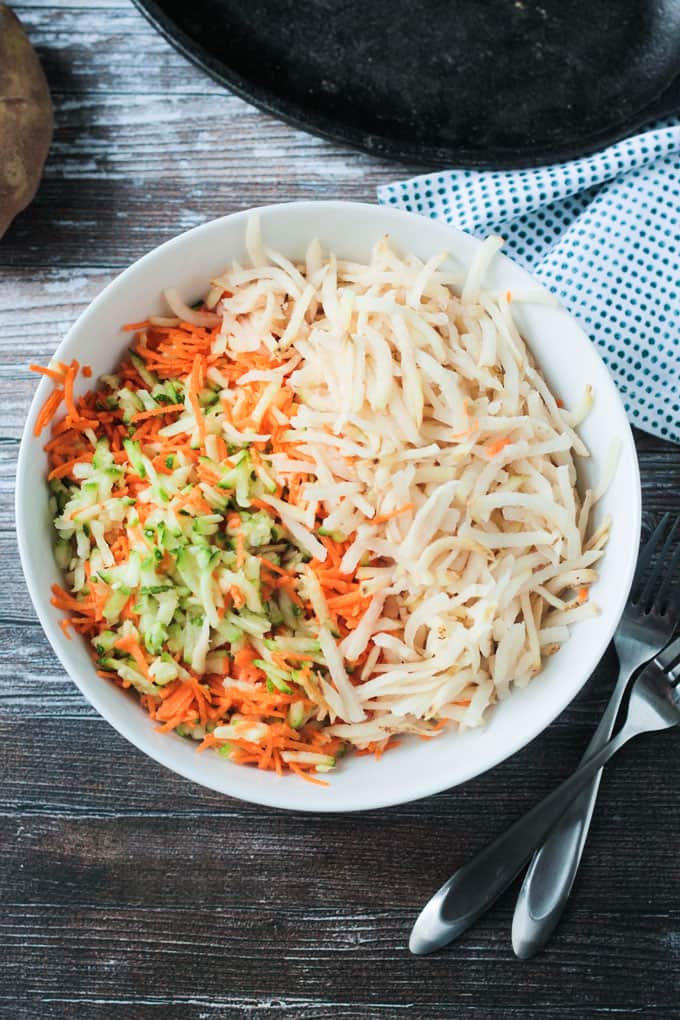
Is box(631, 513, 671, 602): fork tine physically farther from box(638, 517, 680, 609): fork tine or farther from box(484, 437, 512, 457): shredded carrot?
box(484, 437, 512, 457): shredded carrot

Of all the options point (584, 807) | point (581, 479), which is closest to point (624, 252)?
point (581, 479)

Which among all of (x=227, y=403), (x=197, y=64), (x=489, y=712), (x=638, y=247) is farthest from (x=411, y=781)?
(x=197, y=64)

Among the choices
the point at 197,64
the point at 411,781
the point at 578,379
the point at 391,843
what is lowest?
the point at 391,843

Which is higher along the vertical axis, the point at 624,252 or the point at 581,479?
the point at 624,252

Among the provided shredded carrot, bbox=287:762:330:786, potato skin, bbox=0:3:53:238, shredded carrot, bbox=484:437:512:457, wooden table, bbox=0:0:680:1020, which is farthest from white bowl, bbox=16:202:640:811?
potato skin, bbox=0:3:53:238

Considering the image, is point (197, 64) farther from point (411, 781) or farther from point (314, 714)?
point (411, 781)

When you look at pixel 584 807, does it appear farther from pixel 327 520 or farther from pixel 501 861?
pixel 327 520
